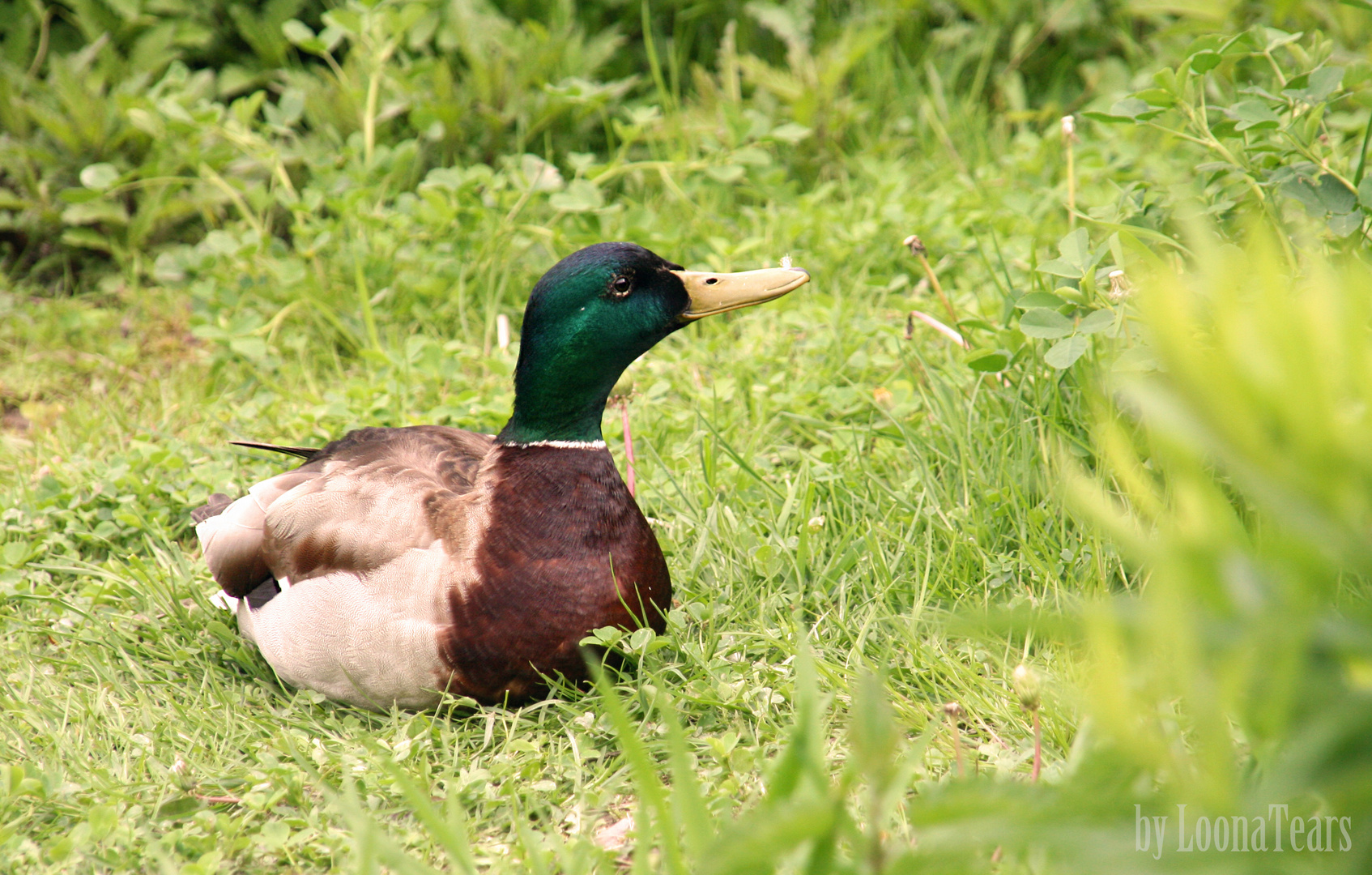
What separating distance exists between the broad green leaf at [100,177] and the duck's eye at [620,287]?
2.34 metres

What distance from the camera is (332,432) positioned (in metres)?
3.48

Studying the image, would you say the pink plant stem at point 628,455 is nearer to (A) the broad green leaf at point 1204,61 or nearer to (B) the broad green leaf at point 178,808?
(B) the broad green leaf at point 178,808

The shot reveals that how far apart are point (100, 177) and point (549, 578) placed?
2607 mm

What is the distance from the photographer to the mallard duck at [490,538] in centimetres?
233

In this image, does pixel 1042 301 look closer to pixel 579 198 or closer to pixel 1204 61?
pixel 1204 61

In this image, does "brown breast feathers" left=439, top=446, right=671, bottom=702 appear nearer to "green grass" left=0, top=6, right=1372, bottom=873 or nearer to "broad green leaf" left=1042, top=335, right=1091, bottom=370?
"green grass" left=0, top=6, right=1372, bottom=873

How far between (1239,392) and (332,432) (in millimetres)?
2983

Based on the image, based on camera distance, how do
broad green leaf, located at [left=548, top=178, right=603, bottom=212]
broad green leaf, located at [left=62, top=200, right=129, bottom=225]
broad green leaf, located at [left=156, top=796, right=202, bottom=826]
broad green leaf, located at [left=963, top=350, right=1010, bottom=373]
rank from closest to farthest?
broad green leaf, located at [left=156, top=796, right=202, bottom=826]
broad green leaf, located at [left=963, top=350, right=1010, bottom=373]
broad green leaf, located at [left=548, top=178, right=603, bottom=212]
broad green leaf, located at [left=62, top=200, right=129, bottom=225]

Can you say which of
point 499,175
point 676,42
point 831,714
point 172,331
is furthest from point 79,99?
point 831,714

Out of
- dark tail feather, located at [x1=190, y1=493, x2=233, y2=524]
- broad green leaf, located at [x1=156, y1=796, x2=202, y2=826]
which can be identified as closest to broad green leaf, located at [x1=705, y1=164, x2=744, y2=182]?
dark tail feather, located at [x1=190, y1=493, x2=233, y2=524]

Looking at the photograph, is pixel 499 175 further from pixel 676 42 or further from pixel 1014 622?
pixel 1014 622

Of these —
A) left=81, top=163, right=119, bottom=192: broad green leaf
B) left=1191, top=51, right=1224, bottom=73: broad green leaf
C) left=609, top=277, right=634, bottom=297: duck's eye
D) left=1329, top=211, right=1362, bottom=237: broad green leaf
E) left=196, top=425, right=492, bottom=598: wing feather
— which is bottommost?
left=196, top=425, right=492, bottom=598: wing feather

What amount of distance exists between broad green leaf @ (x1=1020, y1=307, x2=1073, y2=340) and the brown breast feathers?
0.96 meters

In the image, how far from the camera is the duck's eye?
249cm
